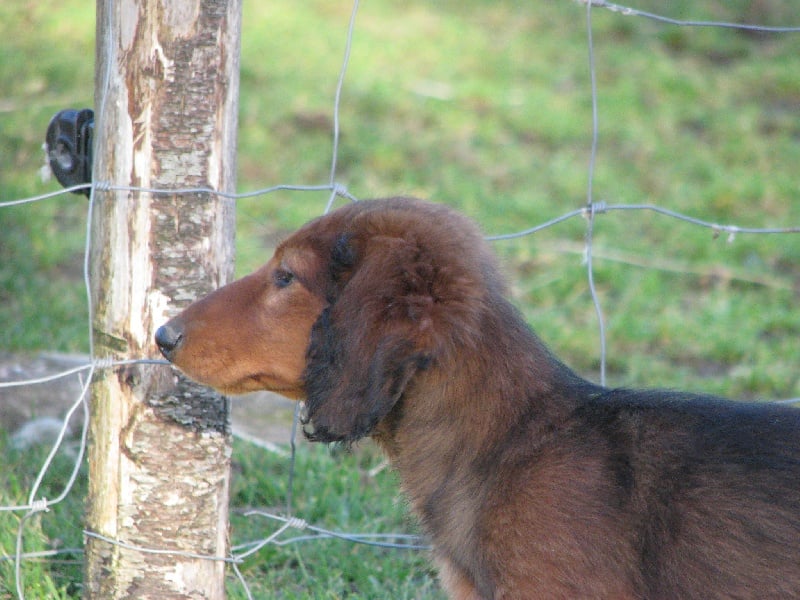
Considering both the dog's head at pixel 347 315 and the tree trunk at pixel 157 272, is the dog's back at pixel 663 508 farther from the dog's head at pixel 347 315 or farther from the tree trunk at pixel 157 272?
the tree trunk at pixel 157 272

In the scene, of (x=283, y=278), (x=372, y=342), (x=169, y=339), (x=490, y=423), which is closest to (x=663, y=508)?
(x=490, y=423)

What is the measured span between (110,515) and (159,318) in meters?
0.59

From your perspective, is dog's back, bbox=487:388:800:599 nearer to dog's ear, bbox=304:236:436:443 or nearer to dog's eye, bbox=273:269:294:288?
dog's ear, bbox=304:236:436:443

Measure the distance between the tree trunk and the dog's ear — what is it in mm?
524

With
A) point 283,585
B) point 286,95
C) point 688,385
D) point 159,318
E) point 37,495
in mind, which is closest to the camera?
point 159,318

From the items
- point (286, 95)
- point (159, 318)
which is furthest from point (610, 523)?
point (286, 95)

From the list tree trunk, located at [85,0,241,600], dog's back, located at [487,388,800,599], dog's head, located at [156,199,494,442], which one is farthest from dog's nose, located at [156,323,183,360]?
dog's back, located at [487,388,800,599]

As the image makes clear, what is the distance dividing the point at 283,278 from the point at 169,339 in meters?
0.35

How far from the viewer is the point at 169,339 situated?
2.80m

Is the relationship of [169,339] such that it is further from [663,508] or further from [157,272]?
[663,508]

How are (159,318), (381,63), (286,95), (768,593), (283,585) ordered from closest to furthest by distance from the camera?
1. (768,593)
2. (159,318)
3. (283,585)
4. (286,95)
5. (381,63)

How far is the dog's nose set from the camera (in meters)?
2.80

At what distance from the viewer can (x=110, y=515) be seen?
3.00m

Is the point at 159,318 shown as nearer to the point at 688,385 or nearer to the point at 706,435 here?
the point at 706,435
